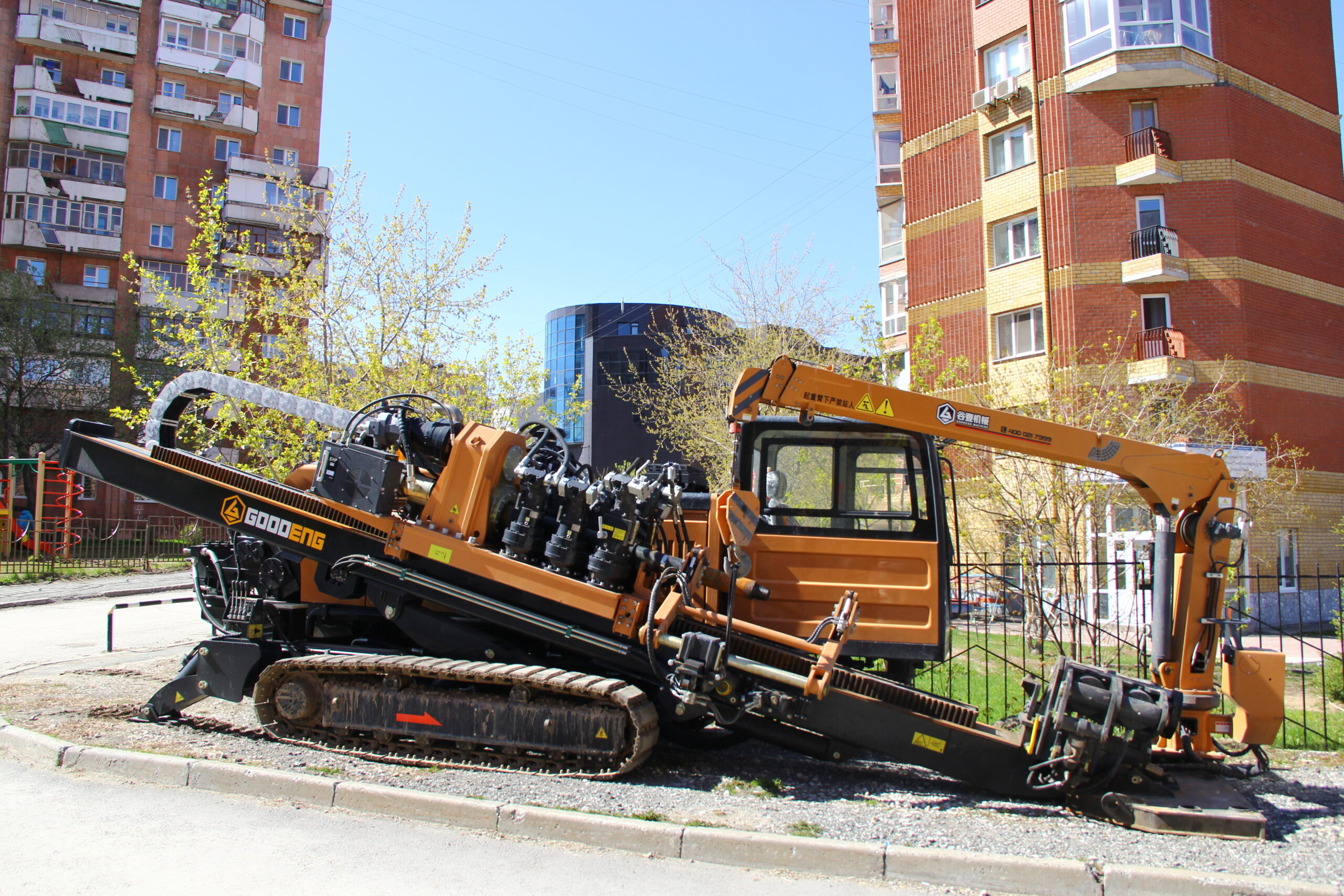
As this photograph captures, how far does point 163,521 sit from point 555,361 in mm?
51569

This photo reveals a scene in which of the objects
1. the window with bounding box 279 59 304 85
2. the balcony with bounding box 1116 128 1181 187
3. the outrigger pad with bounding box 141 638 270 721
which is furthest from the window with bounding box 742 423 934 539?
the window with bounding box 279 59 304 85

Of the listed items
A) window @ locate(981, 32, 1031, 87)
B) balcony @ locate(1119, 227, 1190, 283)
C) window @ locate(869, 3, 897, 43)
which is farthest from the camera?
window @ locate(869, 3, 897, 43)

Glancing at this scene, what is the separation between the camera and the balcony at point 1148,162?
2258 centimetres

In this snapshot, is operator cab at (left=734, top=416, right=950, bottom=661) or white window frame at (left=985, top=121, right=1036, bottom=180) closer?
operator cab at (left=734, top=416, right=950, bottom=661)

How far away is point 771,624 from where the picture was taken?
647 centimetres

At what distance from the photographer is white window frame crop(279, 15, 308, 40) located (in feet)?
158

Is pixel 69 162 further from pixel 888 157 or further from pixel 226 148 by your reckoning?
pixel 888 157

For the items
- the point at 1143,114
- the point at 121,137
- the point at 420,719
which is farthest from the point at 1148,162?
the point at 121,137

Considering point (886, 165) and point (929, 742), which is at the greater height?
point (886, 165)

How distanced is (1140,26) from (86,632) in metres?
27.6

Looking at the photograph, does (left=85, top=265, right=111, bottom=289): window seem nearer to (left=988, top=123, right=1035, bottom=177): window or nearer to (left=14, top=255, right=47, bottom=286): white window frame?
(left=14, top=255, right=47, bottom=286): white window frame

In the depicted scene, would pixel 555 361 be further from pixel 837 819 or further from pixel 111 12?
pixel 837 819

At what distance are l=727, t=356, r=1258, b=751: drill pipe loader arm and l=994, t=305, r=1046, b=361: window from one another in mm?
18436

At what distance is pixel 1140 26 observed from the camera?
23.2 meters
